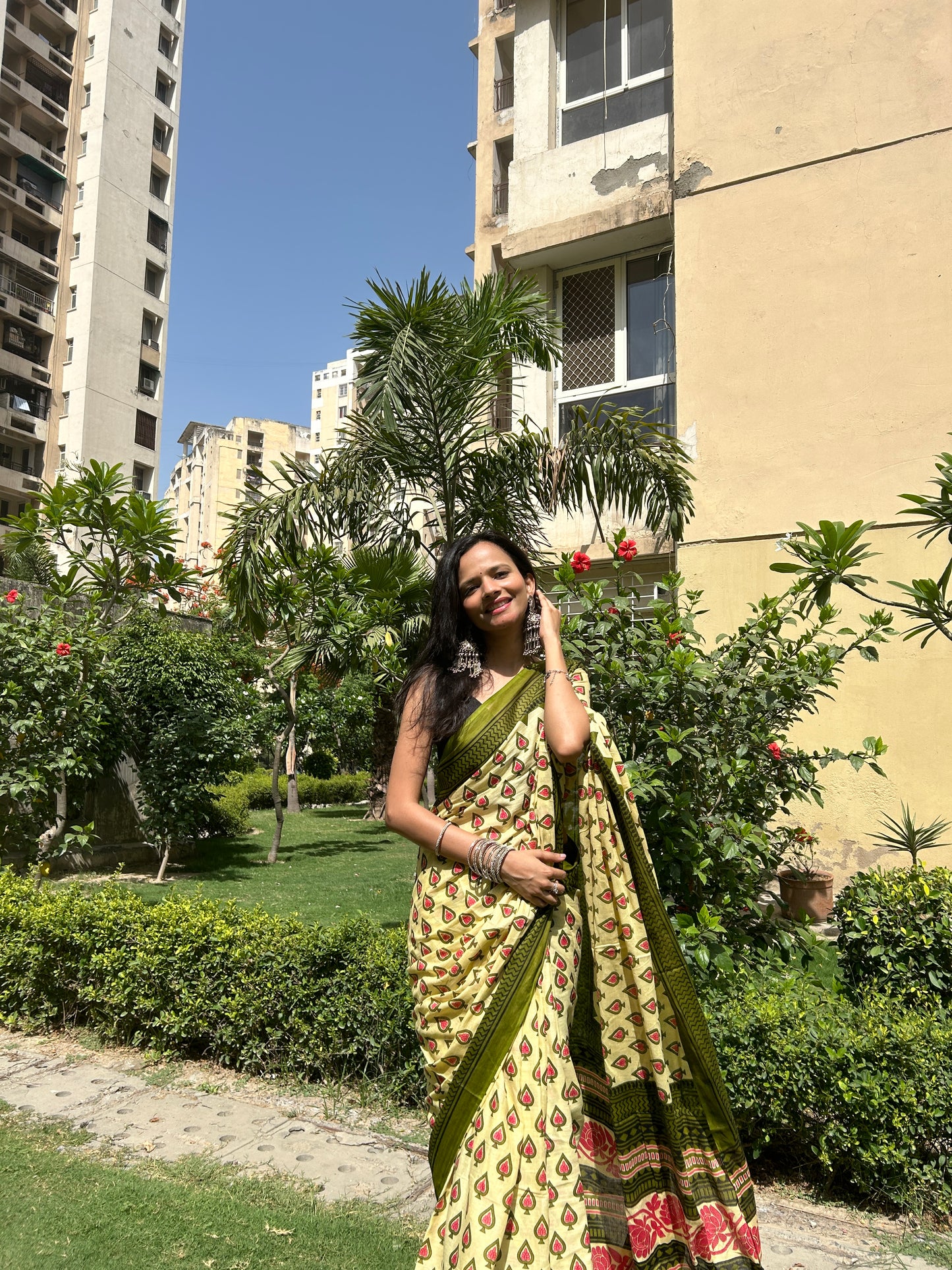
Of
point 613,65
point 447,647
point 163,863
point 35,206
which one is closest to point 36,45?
point 35,206

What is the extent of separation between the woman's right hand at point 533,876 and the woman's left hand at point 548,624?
1.95 feet

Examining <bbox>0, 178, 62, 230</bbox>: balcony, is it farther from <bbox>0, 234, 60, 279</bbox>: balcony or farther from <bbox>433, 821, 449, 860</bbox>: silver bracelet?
<bbox>433, 821, 449, 860</bbox>: silver bracelet

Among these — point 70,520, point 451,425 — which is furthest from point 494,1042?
point 70,520

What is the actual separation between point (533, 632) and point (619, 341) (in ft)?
26.3

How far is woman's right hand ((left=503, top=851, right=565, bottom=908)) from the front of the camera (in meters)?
2.28

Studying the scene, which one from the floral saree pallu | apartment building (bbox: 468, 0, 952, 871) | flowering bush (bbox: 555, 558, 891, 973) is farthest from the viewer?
apartment building (bbox: 468, 0, 952, 871)

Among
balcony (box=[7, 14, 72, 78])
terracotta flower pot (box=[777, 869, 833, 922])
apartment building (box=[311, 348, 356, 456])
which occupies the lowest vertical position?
terracotta flower pot (box=[777, 869, 833, 922])

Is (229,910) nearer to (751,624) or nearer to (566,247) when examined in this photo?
(751,624)

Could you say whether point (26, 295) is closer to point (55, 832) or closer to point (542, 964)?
point (55, 832)

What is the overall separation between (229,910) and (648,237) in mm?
8052

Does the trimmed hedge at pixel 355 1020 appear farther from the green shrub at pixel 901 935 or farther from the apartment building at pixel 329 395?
the apartment building at pixel 329 395

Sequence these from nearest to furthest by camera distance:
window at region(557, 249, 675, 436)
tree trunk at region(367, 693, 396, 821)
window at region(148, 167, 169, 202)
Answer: window at region(557, 249, 675, 436)
tree trunk at region(367, 693, 396, 821)
window at region(148, 167, 169, 202)

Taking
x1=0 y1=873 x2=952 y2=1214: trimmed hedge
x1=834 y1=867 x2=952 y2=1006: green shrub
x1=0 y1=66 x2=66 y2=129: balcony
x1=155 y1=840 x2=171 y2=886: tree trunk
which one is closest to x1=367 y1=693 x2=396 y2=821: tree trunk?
x1=155 y1=840 x2=171 y2=886: tree trunk

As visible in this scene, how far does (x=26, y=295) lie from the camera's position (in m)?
35.9
